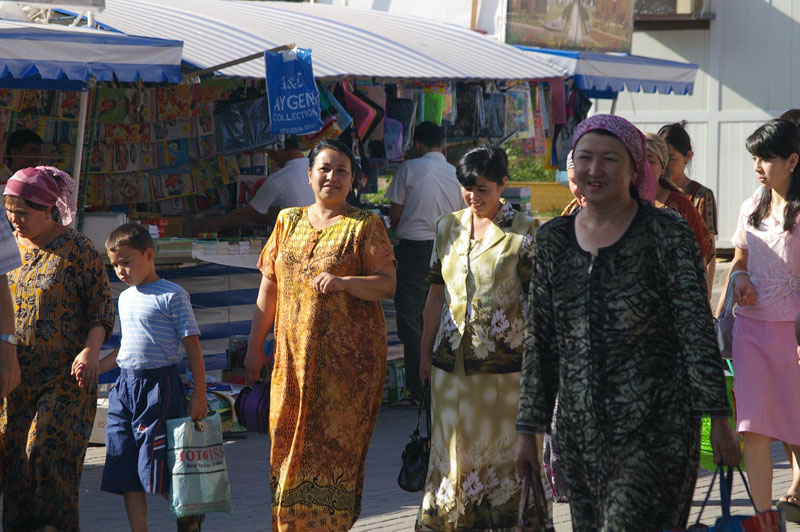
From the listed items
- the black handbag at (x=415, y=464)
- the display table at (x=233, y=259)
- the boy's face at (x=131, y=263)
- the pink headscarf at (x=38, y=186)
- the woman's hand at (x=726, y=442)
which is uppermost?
the pink headscarf at (x=38, y=186)

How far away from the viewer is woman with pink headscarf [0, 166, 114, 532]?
201 inches

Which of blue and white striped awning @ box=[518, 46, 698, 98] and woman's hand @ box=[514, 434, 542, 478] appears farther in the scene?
blue and white striped awning @ box=[518, 46, 698, 98]

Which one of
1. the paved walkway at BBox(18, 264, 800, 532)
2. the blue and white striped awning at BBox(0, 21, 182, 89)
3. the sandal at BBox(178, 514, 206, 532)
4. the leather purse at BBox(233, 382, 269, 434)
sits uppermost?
the blue and white striped awning at BBox(0, 21, 182, 89)

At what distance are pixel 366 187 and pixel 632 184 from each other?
7332 mm

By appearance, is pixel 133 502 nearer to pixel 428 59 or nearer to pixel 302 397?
pixel 302 397

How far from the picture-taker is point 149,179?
32.5 ft

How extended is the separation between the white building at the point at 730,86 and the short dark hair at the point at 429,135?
6750 millimetres

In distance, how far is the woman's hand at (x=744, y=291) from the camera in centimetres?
572

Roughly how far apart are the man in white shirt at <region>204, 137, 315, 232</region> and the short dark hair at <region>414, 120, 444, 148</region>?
1.04 metres

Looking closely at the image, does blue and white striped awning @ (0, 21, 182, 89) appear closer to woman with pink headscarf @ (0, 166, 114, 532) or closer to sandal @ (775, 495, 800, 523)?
woman with pink headscarf @ (0, 166, 114, 532)

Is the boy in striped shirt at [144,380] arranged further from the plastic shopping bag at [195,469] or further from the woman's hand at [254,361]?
the woman's hand at [254,361]

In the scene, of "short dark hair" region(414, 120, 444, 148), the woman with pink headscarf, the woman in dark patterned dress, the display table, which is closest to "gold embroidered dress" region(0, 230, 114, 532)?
the woman with pink headscarf

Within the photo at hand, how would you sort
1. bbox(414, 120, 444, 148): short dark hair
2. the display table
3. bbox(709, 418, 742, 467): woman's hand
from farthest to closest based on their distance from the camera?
bbox(414, 120, 444, 148): short dark hair → the display table → bbox(709, 418, 742, 467): woman's hand

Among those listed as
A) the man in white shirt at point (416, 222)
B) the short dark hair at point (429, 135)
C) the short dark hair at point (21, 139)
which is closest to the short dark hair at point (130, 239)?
the short dark hair at point (21, 139)
